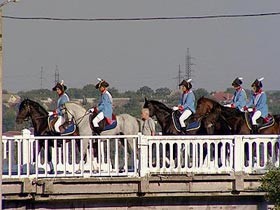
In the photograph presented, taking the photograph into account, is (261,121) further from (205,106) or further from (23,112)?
(23,112)

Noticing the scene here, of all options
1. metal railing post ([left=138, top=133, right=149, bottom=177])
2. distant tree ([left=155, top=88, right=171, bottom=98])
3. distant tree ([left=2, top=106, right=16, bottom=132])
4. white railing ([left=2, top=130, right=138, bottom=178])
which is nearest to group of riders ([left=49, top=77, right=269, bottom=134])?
white railing ([left=2, top=130, right=138, bottom=178])

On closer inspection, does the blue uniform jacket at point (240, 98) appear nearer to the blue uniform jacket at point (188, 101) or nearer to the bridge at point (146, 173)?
the blue uniform jacket at point (188, 101)

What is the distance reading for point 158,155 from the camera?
2658 centimetres

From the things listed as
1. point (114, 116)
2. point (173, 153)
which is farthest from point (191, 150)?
point (114, 116)

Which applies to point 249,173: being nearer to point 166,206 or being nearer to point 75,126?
point 166,206

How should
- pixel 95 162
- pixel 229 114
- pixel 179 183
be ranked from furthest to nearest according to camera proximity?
1. pixel 229 114
2. pixel 95 162
3. pixel 179 183

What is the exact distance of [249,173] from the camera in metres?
26.7

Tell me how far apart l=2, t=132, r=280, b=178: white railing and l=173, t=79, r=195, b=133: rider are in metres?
3.21

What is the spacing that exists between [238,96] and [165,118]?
1.76 m

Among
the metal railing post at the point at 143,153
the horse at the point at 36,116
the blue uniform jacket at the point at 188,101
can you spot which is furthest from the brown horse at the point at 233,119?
the metal railing post at the point at 143,153

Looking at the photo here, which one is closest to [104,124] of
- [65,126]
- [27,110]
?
[65,126]

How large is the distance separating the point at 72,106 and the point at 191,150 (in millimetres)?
4849

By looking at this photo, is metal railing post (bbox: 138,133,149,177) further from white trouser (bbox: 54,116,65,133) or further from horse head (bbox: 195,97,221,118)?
white trouser (bbox: 54,116,65,133)

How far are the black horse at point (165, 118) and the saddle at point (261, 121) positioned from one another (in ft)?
3.22
